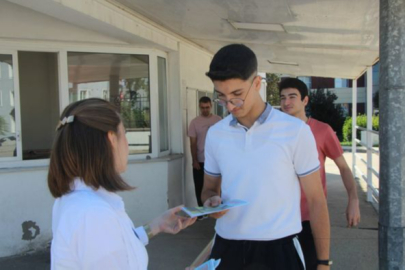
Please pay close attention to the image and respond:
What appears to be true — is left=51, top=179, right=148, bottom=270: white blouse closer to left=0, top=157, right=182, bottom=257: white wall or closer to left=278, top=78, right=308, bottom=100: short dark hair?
left=278, top=78, right=308, bottom=100: short dark hair

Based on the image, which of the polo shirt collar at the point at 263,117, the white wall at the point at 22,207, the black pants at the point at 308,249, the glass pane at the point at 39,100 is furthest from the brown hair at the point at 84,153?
the glass pane at the point at 39,100

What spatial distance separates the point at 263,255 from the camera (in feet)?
6.25

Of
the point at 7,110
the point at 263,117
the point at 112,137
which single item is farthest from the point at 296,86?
the point at 7,110

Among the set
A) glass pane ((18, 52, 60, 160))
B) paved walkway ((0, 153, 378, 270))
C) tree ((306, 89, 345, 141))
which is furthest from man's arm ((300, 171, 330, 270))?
tree ((306, 89, 345, 141))

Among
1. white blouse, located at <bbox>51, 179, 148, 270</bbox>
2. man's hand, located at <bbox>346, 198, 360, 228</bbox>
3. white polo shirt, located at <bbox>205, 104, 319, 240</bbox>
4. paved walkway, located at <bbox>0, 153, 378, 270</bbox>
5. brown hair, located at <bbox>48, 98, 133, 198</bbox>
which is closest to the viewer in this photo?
white blouse, located at <bbox>51, 179, 148, 270</bbox>

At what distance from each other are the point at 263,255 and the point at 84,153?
96 centimetres

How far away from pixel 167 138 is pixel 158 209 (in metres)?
1.22

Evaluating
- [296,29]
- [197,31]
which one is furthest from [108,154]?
[197,31]

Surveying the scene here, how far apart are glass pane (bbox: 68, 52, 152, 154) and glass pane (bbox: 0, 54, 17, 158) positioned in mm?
891

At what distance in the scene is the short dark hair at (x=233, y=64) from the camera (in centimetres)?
192

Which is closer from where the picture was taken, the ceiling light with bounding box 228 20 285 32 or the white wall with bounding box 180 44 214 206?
the ceiling light with bounding box 228 20 285 32

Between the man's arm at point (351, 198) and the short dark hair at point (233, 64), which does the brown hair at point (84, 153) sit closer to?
the short dark hair at point (233, 64)

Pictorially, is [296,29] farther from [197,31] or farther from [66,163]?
[66,163]

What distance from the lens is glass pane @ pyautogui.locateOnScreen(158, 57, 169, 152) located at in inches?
257
